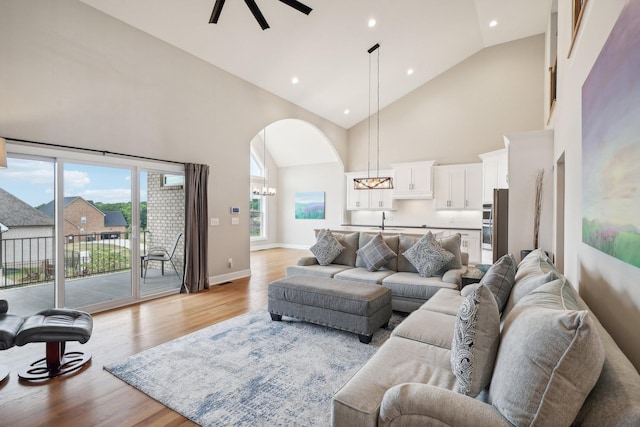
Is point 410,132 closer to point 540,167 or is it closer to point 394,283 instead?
point 540,167

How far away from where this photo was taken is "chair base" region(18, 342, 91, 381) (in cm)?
249

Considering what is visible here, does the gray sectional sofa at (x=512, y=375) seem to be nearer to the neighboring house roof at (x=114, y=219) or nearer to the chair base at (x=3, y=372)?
the chair base at (x=3, y=372)

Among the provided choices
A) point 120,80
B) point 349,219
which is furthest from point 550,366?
point 349,219

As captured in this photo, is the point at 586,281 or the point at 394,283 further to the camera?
the point at 394,283

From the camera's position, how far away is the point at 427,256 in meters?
4.04

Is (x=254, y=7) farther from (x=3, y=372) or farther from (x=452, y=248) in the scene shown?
(x=3, y=372)

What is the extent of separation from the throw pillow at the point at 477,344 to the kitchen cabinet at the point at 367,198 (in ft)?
24.4

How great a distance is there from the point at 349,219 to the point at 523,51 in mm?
5902

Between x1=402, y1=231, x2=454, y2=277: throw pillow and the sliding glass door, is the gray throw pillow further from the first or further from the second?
→ the sliding glass door

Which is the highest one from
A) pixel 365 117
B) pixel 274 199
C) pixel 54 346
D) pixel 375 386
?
pixel 365 117

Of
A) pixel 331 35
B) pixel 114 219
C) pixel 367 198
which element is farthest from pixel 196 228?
pixel 367 198

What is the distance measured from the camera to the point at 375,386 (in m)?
1.53

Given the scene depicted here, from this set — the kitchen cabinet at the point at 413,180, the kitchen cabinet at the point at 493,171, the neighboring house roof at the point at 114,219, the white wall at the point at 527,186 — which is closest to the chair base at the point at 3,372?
the neighboring house roof at the point at 114,219

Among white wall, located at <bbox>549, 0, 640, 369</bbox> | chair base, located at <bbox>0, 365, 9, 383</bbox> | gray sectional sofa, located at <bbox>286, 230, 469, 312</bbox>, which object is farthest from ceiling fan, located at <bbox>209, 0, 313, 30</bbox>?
chair base, located at <bbox>0, 365, 9, 383</bbox>
